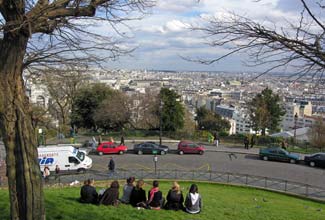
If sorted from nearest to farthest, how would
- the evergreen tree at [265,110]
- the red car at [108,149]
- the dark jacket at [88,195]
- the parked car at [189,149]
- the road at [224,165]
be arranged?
the dark jacket at [88,195], the road at [224,165], the red car at [108,149], the parked car at [189,149], the evergreen tree at [265,110]

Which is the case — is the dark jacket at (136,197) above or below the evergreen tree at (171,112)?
below

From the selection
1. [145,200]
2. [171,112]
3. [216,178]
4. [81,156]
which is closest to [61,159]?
[81,156]

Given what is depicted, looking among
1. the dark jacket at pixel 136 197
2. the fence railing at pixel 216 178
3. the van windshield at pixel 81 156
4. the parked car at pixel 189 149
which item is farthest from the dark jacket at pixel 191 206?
the parked car at pixel 189 149

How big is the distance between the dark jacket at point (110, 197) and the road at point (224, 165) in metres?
15.2

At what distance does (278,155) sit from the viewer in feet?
96.6

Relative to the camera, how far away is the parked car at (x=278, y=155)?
29125 millimetres

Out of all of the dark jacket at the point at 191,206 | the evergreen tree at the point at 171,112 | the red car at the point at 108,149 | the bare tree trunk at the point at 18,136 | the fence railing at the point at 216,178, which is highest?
the evergreen tree at the point at 171,112

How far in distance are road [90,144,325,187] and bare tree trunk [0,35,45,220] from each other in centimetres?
1908

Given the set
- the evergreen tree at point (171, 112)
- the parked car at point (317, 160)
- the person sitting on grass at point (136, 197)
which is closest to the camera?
the person sitting on grass at point (136, 197)

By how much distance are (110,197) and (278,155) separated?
21172 millimetres

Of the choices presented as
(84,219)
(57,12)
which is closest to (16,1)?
(57,12)

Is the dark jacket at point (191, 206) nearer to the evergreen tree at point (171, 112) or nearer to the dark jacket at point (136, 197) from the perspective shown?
the dark jacket at point (136, 197)

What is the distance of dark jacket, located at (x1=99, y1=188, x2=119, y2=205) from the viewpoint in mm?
10832

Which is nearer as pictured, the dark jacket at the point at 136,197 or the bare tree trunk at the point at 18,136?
the bare tree trunk at the point at 18,136
